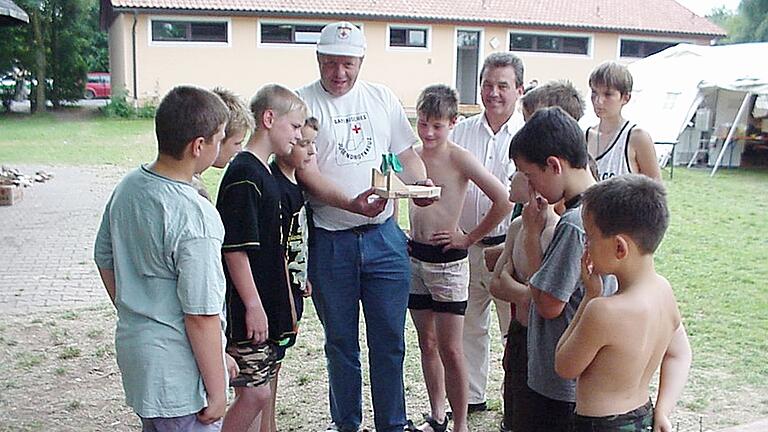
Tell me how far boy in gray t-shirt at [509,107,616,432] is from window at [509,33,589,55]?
88.1 ft

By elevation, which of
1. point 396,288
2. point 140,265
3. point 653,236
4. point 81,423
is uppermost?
point 653,236

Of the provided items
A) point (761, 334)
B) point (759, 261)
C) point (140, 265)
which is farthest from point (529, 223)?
point (759, 261)

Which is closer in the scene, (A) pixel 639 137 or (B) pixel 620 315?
(B) pixel 620 315

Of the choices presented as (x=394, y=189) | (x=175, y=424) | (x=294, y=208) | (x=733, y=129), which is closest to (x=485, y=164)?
(x=394, y=189)

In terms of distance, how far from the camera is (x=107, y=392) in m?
4.39

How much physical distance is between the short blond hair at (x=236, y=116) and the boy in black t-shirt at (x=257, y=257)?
0.49ft

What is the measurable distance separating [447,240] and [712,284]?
14.2 feet

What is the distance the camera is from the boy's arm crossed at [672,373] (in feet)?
7.37

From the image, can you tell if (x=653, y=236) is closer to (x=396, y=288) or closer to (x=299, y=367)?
(x=396, y=288)

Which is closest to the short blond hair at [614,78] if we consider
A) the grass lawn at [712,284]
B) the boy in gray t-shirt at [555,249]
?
the boy in gray t-shirt at [555,249]

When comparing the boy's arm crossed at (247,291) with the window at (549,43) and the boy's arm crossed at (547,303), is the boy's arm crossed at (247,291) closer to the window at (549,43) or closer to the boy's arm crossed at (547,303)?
the boy's arm crossed at (547,303)

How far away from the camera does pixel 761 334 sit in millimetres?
5488

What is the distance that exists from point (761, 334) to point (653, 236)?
13.3ft

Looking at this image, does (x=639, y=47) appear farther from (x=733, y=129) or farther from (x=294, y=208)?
(x=294, y=208)
